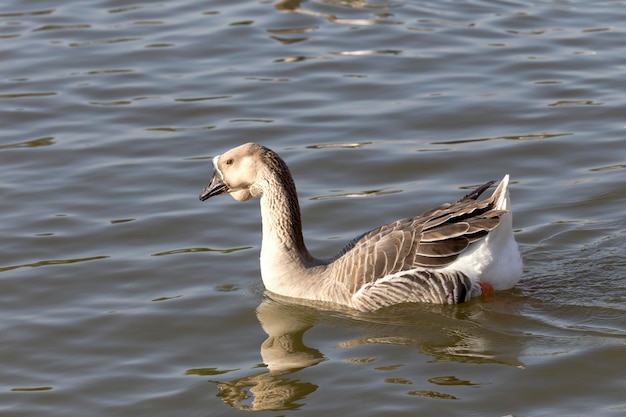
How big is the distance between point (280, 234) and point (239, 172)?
24.7 inches

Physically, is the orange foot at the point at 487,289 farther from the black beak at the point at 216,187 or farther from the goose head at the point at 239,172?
the black beak at the point at 216,187

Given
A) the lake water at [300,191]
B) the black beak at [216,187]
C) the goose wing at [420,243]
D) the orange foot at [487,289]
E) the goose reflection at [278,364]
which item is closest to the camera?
the goose reflection at [278,364]

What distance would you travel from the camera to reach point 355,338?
9023 millimetres

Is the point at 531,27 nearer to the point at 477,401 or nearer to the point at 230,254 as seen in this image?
the point at 230,254

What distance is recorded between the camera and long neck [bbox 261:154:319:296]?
9.84 meters

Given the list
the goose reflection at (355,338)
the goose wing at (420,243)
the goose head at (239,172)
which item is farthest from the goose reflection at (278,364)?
the goose head at (239,172)

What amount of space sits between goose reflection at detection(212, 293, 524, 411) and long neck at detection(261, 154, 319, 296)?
0.21 metres

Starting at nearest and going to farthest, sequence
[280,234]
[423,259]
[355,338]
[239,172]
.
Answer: [355,338]
[423,259]
[239,172]
[280,234]

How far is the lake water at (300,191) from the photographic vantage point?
8.35 m

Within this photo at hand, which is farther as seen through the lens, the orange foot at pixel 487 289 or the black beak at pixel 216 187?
Answer: the black beak at pixel 216 187

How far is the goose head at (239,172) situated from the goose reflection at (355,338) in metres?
0.94

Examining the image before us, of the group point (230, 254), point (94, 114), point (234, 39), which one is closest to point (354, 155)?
point (230, 254)

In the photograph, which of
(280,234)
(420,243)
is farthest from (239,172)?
(420,243)

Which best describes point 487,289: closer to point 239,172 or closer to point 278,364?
point 278,364
